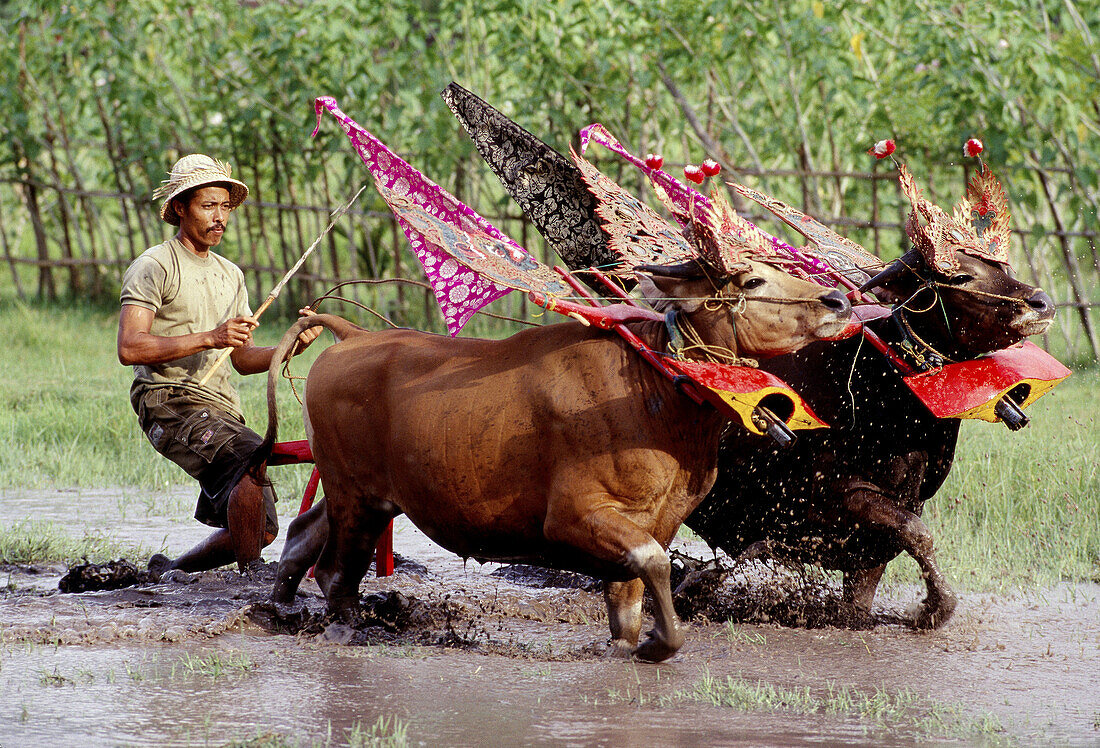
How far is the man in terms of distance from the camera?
5.07 metres

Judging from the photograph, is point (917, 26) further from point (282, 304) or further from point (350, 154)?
point (282, 304)

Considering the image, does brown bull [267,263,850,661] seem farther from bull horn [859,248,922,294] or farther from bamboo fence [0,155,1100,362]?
bamboo fence [0,155,1100,362]

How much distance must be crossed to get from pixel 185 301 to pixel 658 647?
2.33m

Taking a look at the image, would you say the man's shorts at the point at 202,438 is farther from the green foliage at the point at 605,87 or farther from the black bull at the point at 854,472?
the green foliage at the point at 605,87

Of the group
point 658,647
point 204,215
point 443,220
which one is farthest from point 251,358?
point 658,647

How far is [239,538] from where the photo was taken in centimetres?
514

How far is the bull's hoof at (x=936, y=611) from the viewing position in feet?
15.5

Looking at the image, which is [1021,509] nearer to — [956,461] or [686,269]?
[956,461]

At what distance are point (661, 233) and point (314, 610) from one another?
1.95m

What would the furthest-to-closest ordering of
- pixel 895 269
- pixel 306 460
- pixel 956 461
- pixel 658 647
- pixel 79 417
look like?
pixel 79 417, pixel 956 461, pixel 306 460, pixel 895 269, pixel 658 647

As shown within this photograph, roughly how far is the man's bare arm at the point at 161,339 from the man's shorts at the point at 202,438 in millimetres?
253

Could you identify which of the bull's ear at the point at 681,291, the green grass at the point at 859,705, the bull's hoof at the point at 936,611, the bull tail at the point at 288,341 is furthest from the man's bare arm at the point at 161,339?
the bull's hoof at the point at 936,611

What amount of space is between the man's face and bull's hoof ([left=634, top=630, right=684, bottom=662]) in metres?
2.36

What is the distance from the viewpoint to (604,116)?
10445 millimetres
